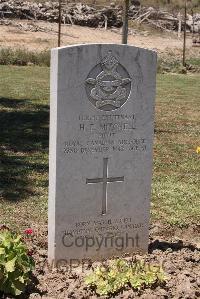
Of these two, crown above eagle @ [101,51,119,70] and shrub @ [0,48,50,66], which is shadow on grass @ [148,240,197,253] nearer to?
crown above eagle @ [101,51,119,70]

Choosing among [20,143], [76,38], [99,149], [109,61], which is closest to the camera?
[109,61]

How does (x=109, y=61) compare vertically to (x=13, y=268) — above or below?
above

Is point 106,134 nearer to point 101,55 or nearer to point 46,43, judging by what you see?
point 101,55

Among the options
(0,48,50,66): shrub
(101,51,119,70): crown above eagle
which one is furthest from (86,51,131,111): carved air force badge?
(0,48,50,66): shrub

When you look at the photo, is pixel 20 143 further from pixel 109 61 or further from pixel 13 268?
pixel 13 268

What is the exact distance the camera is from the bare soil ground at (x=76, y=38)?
3403 cm

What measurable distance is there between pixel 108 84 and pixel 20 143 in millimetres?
6020

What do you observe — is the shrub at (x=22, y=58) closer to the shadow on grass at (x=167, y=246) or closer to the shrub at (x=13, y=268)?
the shadow on grass at (x=167, y=246)

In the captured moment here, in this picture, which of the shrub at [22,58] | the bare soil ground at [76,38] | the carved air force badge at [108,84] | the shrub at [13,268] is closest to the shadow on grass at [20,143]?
the carved air force badge at [108,84]

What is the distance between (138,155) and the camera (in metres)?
5.40

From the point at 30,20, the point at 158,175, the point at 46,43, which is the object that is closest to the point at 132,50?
the point at 158,175

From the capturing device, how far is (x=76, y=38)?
37375 mm

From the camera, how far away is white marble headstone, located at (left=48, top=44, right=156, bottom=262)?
4.96m

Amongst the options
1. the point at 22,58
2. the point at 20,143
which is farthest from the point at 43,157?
the point at 22,58
